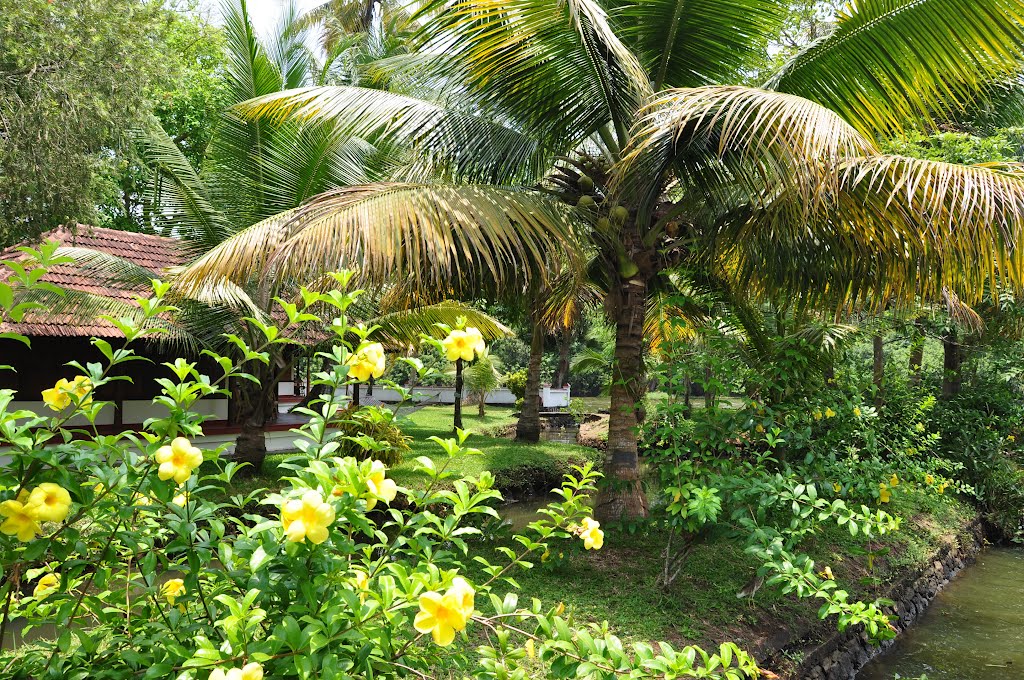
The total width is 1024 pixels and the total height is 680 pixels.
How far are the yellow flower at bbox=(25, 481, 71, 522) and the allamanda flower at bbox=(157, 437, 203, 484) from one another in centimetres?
21

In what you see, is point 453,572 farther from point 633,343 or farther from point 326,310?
point 326,310

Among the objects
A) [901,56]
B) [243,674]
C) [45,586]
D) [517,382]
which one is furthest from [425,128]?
[517,382]

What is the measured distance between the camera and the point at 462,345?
6.68 feet

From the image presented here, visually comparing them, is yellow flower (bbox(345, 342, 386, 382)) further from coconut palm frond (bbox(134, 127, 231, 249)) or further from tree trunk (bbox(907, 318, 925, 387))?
tree trunk (bbox(907, 318, 925, 387))

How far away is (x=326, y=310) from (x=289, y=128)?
231 centimetres

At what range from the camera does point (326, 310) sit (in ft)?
27.8

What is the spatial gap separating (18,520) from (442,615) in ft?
3.22

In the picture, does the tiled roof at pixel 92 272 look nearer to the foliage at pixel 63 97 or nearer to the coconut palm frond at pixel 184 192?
the coconut palm frond at pixel 184 192

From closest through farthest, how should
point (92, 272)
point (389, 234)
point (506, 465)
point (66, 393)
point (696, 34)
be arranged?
point (66, 393)
point (389, 234)
point (696, 34)
point (92, 272)
point (506, 465)

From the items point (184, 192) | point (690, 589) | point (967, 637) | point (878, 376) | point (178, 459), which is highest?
point (184, 192)

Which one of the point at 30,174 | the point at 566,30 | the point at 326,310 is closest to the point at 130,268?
the point at 30,174

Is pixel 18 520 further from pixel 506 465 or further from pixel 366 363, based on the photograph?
pixel 506 465

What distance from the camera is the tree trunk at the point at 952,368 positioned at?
11.8m

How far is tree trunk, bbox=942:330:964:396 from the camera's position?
38.6 feet
